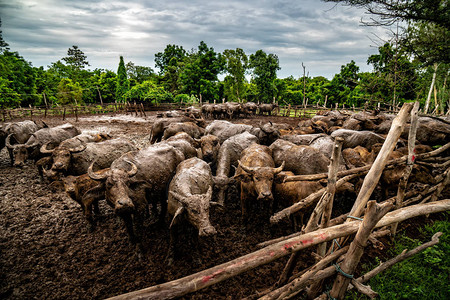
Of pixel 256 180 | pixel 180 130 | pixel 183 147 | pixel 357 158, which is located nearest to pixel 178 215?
pixel 256 180

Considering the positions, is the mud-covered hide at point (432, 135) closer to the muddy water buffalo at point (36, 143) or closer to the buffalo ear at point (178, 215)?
the buffalo ear at point (178, 215)

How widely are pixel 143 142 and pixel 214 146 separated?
23.5 feet

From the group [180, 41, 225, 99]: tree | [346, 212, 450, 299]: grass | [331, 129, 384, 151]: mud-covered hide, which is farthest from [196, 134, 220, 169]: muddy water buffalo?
[180, 41, 225, 99]: tree

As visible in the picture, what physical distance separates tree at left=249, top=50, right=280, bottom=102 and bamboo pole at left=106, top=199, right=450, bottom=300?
132ft

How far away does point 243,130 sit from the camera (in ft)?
35.8

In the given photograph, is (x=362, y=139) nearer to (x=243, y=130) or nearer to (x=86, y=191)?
(x=243, y=130)

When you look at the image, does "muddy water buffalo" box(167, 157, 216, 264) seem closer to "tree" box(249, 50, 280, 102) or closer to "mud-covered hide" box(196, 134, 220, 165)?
"mud-covered hide" box(196, 134, 220, 165)

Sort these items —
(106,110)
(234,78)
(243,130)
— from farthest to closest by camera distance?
(234,78)
(106,110)
(243,130)

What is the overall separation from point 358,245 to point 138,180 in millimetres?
4457

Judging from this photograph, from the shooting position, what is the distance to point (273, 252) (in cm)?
212

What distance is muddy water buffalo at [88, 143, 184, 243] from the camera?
4359mm

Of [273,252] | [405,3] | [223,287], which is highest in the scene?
[405,3]

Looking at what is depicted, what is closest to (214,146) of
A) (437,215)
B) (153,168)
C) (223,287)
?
(153,168)

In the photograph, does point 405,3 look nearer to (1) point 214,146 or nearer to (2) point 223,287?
(1) point 214,146
